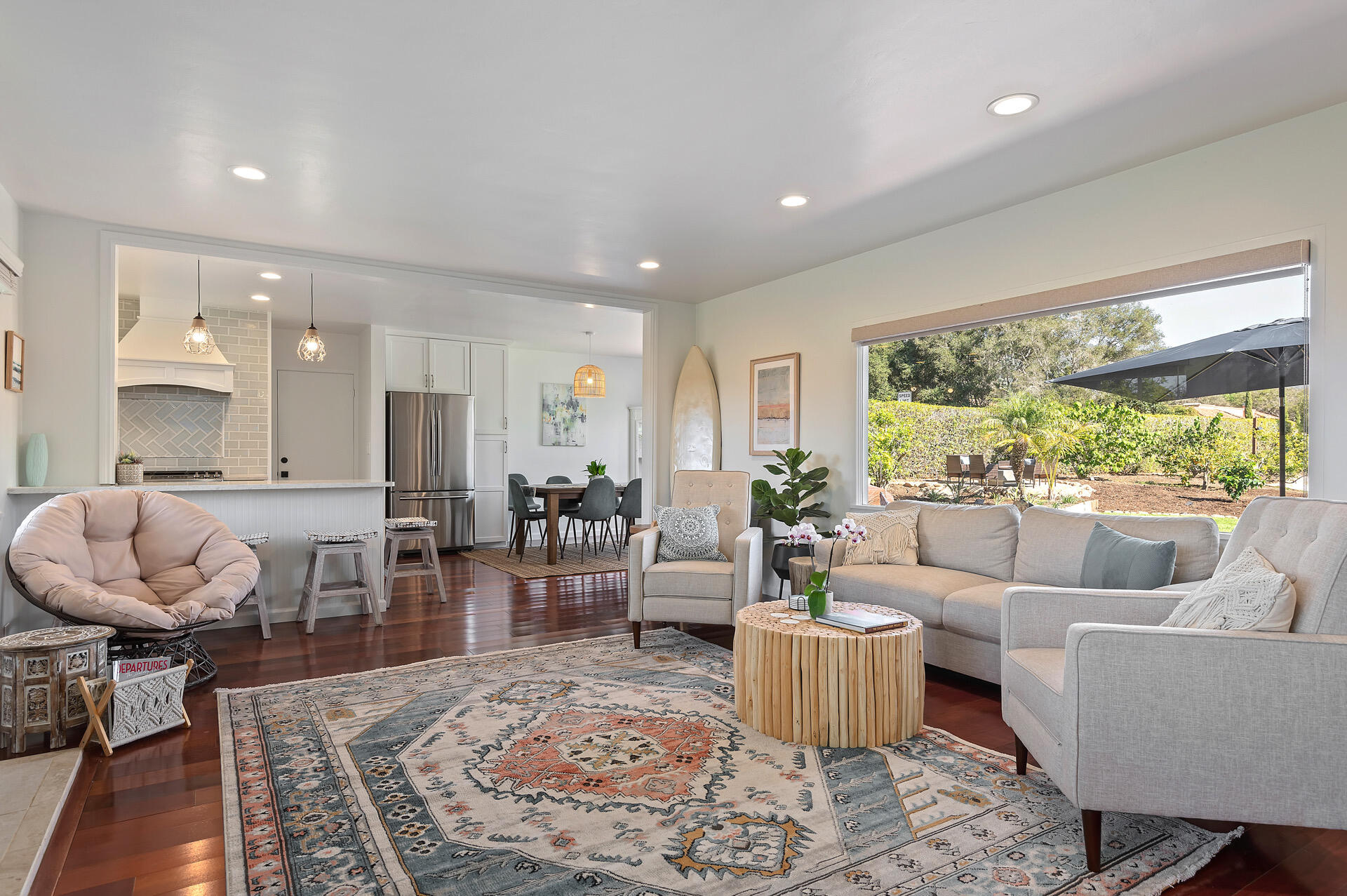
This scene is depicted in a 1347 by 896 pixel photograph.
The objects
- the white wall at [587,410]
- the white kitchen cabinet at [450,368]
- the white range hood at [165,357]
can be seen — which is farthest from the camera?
the white wall at [587,410]

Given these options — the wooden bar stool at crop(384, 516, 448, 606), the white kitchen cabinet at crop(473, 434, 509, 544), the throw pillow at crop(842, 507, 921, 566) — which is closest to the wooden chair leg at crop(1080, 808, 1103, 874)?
the throw pillow at crop(842, 507, 921, 566)

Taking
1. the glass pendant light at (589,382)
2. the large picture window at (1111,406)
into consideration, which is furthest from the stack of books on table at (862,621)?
the glass pendant light at (589,382)

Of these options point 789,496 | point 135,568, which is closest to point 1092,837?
point 789,496

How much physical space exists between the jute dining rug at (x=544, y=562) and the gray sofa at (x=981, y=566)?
3234mm

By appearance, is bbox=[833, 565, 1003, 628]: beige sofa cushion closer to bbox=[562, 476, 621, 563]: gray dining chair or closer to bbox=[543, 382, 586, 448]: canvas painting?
bbox=[562, 476, 621, 563]: gray dining chair

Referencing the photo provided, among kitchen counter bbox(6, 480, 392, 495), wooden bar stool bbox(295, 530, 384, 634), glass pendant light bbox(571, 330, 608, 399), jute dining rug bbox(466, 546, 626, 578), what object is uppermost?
glass pendant light bbox(571, 330, 608, 399)

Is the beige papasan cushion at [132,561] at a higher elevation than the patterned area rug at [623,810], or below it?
higher

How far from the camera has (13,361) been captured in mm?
3818

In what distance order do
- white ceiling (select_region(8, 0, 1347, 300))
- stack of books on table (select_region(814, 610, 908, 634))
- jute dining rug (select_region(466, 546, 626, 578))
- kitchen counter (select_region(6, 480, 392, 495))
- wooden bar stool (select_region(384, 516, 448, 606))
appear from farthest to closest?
jute dining rug (select_region(466, 546, 626, 578)) → wooden bar stool (select_region(384, 516, 448, 606)) → kitchen counter (select_region(6, 480, 392, 495)) → stack of books on table (select_region(814, 610, 908, 634)) → white ceiling (select_region(8, 0, 1347, 300))

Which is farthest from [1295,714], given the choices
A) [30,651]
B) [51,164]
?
[51,164]

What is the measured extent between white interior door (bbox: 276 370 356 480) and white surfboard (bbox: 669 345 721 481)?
401 centimetres

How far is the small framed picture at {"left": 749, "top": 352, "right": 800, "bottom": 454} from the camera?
5512 millimetres

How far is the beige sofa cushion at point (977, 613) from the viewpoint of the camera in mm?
3219

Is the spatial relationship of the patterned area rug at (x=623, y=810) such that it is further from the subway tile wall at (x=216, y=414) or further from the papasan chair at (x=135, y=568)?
the subway tile wall at (x=216, y=414)
